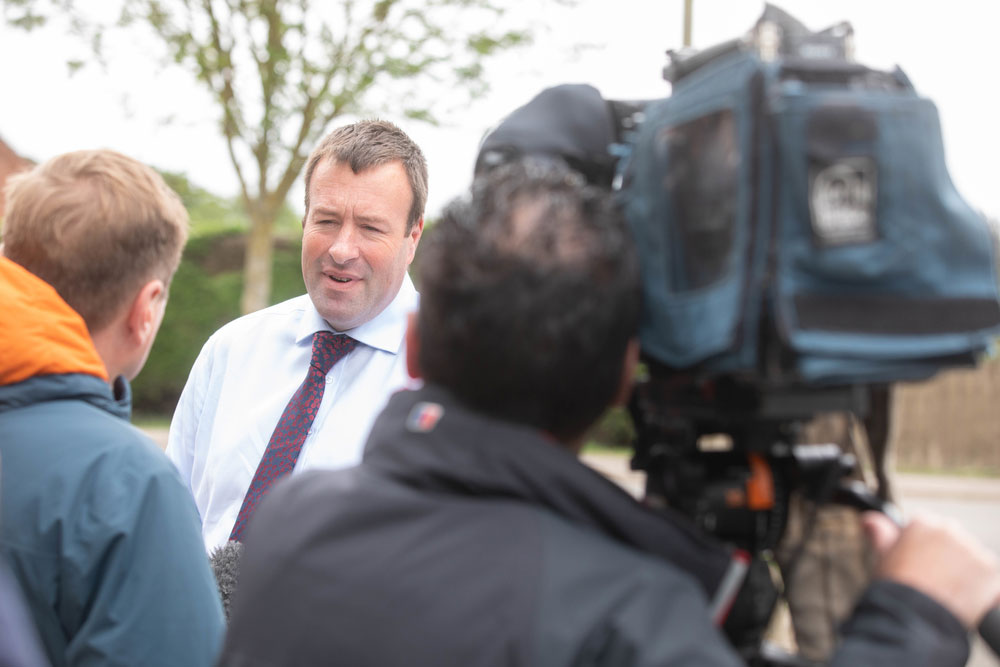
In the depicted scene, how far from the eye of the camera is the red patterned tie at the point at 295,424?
2.35 metres

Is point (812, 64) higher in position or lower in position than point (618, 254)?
higher

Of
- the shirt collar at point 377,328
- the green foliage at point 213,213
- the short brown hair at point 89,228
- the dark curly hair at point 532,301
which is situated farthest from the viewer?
the green foliage at point 213,213

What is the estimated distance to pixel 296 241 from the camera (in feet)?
50.8

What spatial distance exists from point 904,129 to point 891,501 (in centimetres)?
53

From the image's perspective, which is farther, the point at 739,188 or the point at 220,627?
the point at 220,627

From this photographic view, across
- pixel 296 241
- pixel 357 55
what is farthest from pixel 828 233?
pixel 296 241

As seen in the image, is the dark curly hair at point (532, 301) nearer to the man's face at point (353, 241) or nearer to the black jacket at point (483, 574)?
the black jacket at point (483, 574)

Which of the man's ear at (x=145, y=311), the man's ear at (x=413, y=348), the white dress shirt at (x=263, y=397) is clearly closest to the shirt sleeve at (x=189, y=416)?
the white dress shirt at (x=263, y=397)

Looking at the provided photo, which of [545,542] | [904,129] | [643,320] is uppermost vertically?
[904,129]

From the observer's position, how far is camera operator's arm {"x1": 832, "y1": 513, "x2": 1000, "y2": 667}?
38.9 inches

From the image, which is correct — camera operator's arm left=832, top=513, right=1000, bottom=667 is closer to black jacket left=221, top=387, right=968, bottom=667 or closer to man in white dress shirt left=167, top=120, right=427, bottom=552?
black jacket left=221, top=387, right=968, bottom=667

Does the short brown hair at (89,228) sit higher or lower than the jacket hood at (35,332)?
higher

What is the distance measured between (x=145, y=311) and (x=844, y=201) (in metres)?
1.32

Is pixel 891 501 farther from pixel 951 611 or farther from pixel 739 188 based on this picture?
pixel 739 188
